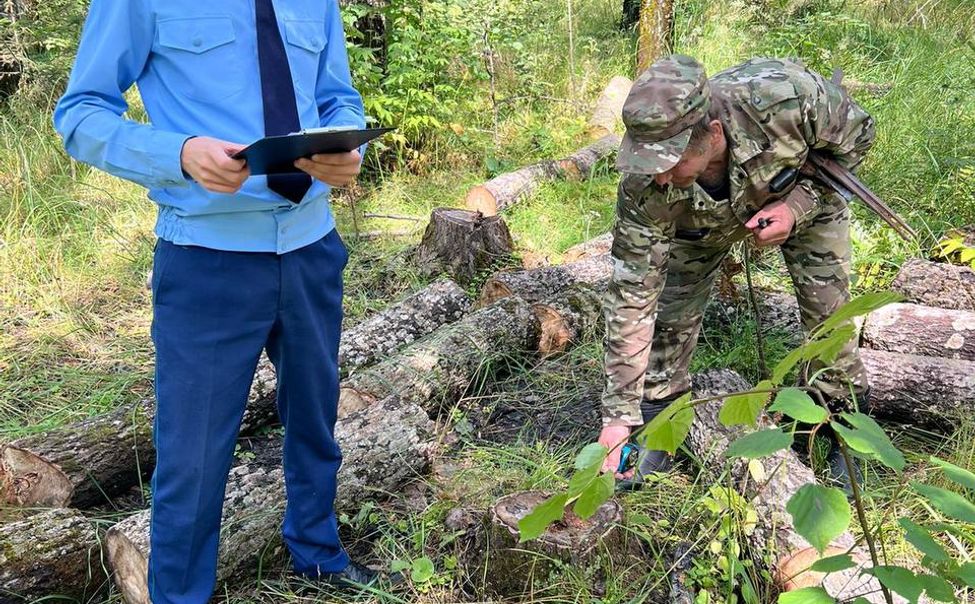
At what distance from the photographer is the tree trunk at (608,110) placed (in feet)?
24.0

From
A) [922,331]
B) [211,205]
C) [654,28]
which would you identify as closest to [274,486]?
[211,205]

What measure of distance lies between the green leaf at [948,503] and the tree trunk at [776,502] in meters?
0.82

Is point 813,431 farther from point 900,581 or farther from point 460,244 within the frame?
point 460,244

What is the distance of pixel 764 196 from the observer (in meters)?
2.66

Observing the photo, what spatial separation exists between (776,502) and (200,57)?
6.84 ft

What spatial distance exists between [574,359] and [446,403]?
73cm

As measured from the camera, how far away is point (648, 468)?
2.83m

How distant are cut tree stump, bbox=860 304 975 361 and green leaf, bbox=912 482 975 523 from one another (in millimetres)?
2454

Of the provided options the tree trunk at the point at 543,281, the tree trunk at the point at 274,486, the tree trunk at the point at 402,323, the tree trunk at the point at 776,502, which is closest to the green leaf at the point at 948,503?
the tree trunk at the point at 776,502

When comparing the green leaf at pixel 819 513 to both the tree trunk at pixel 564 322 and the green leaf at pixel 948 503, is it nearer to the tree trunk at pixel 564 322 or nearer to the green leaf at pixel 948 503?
the green leaf at pixel 948 503

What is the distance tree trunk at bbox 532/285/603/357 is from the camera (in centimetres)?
399

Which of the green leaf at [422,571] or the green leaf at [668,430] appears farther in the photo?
the green leaf at [422,571]

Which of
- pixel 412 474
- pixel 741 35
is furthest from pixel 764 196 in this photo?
pixel 741 35

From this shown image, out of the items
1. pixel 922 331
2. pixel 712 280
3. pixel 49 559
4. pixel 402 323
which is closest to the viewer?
pixel 49 559
